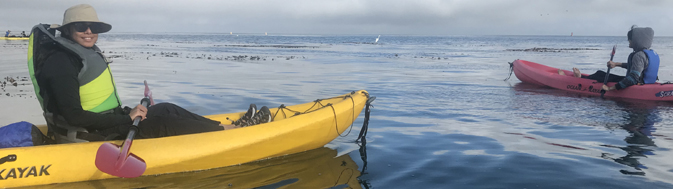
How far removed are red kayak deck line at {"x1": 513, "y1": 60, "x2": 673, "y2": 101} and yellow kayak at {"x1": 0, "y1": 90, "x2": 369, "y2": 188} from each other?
794 cm

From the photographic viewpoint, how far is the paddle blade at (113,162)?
461 cm

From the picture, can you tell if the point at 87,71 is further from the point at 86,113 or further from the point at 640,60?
the point at 640,60

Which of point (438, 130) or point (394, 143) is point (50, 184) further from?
point (438, 130)

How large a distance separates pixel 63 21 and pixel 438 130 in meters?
5.29

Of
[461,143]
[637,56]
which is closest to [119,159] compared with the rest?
[461,143]

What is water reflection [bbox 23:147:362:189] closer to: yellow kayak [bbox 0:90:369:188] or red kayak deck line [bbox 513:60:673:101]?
yellow kayak [bbox 0:90:369:188]

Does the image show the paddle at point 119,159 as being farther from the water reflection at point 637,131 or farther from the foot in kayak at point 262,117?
the water reflection at point 637,131

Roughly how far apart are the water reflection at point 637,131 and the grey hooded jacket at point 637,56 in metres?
0.65

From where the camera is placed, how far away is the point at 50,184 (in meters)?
4.81

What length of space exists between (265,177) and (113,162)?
59.0 inches

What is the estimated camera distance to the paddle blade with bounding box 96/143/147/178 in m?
4.61

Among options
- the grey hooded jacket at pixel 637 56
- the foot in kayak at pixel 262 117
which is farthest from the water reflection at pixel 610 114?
the foot in kayak at pixel 262 117

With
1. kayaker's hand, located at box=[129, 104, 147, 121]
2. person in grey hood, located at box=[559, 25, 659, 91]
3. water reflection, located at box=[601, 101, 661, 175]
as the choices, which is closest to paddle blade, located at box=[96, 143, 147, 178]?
kayaker's hand, located at box=[129, 104, 147, 121]

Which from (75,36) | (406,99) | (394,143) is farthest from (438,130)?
(75,36)
